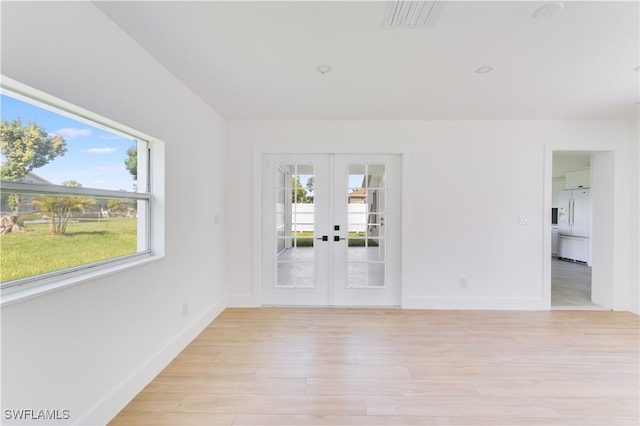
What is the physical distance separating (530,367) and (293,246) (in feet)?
8.89

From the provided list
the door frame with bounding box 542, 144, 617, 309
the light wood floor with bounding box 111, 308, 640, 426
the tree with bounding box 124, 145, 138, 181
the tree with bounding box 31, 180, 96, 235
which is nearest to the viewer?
the tree with bounding box 31, 180, 96, 235

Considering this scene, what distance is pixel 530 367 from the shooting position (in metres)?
Result: 2.35

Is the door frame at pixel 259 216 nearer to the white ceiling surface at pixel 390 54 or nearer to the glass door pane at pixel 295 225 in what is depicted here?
the glass door pane at pixel 295 225

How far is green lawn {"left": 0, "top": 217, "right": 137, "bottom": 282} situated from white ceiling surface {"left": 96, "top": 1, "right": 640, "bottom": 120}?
1293 millimetres

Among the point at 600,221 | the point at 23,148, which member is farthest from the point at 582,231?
the point at 23,148

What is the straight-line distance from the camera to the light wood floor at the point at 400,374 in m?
1.81

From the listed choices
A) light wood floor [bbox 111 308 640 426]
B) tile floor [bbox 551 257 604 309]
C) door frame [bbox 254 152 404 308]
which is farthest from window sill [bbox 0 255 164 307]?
tile floor [bbox 551 257 604 309]

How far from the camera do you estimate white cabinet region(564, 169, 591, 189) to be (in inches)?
257

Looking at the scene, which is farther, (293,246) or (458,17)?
(293,246)

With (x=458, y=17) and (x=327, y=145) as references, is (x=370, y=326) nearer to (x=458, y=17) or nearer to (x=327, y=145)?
(x=327, y=145)

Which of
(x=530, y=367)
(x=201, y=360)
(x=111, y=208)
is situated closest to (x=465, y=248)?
(x=530, y=367)

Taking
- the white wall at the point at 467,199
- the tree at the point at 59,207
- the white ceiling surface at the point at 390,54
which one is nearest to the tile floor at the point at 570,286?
the white wall at the point at 467,199

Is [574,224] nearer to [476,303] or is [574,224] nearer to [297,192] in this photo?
[476,303]

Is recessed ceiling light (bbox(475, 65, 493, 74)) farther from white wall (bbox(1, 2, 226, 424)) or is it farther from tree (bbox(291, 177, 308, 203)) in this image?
white wall (bbox(1, 2, 226, 424))
